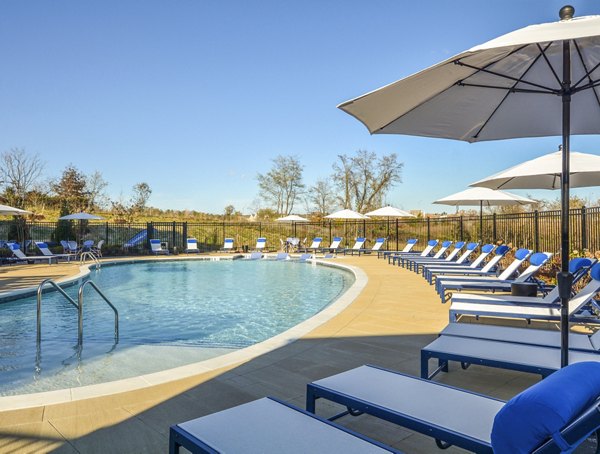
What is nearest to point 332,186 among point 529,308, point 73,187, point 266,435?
point 73,187

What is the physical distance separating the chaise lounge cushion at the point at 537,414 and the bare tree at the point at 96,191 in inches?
1267

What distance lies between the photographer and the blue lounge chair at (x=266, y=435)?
1.79m

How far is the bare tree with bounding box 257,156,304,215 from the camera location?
1241 inches

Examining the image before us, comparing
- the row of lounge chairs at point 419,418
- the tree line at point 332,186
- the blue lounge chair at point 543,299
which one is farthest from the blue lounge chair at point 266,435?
the tree line at point 332,186

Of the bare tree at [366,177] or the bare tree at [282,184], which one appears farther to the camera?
the bare tree at [282,184]

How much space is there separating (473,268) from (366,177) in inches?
854

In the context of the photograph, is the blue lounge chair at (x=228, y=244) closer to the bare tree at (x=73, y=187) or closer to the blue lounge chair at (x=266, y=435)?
the bare tree at (x=73, y=187)

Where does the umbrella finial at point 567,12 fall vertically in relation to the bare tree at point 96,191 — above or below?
below

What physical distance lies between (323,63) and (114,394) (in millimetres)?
15418

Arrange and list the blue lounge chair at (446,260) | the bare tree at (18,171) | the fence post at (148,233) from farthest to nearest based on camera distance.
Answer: the bare tree at (18,171) < the fence post at (148,233) < the blue lounge chair at (446,260)

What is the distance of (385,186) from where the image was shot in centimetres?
3070

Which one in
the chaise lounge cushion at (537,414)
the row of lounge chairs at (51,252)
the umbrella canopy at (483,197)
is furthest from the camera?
the row of lounge chairs at (51,252)

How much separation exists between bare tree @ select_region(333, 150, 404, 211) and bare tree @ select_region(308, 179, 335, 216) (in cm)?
105

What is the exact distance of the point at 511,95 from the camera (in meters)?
3.90
